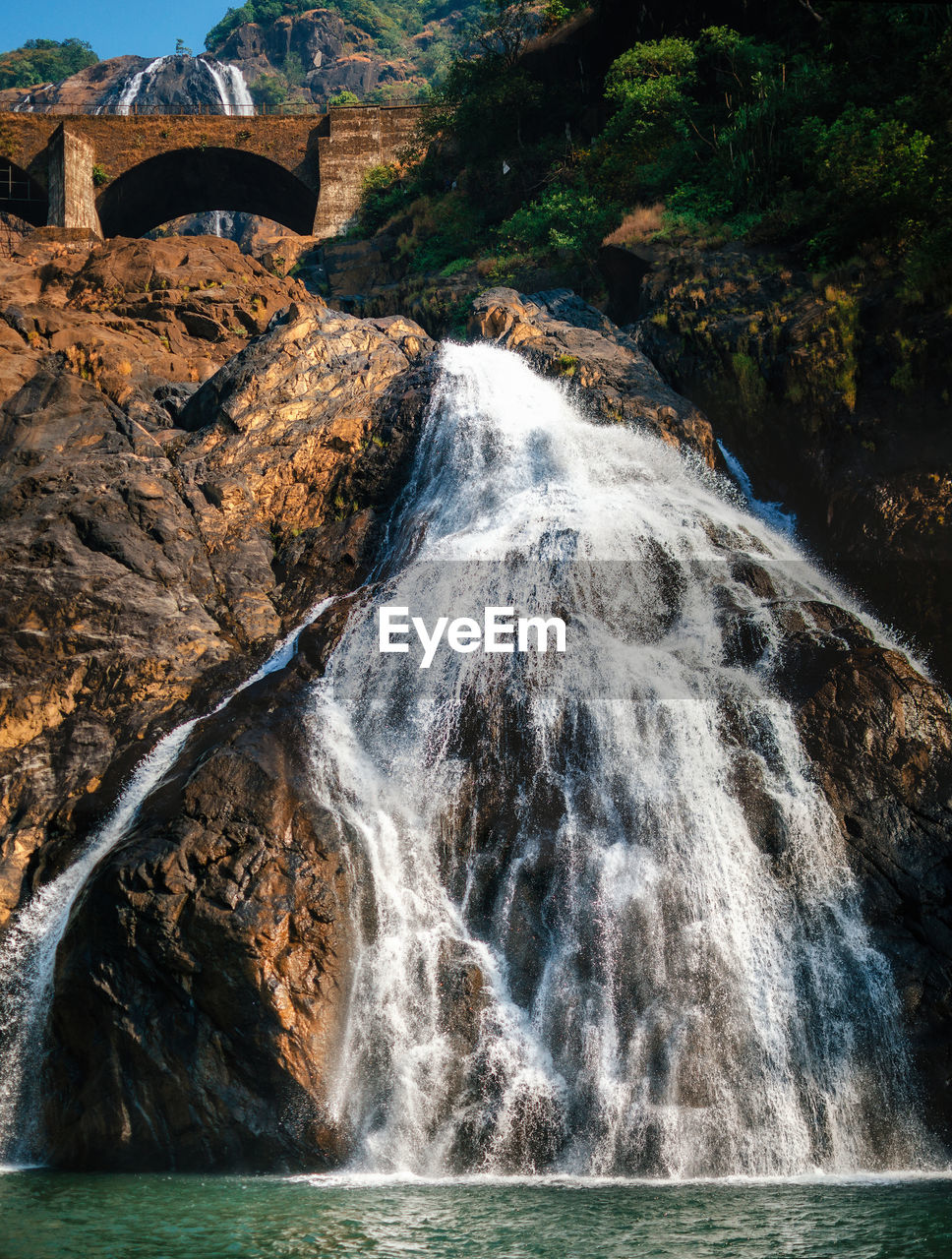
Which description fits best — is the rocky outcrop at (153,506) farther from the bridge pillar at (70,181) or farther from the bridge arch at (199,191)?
the bridge arch at (199,191)

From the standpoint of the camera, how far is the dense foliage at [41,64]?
98375 mm

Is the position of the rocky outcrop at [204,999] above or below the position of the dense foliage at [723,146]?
below

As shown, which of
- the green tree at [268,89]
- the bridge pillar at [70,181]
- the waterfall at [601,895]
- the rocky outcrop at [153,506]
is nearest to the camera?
the waterfall at [601,895]

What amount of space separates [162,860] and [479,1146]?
15.1 ft

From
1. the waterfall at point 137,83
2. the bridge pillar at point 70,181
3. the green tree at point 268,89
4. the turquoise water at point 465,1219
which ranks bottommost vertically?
the turquoise water at point 465,1219

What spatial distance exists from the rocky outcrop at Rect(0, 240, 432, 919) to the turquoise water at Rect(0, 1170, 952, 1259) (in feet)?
17.1

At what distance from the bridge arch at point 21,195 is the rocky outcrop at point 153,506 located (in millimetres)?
14196

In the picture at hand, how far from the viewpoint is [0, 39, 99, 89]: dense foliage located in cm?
9838

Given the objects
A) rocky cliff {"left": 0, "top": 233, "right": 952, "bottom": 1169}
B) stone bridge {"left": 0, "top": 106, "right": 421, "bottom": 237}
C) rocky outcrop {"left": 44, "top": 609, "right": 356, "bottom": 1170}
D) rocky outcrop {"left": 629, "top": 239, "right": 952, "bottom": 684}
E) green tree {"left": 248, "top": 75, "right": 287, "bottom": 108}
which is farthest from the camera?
green tree {"left": 248, "top": 75, "right": 287, "bottom": 108}

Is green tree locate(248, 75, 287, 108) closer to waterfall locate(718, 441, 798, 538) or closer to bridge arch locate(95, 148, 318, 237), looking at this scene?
bridge arch locate(95, 148, 318, 237)

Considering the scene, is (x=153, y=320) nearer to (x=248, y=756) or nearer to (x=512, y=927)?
(x=248, y=756)

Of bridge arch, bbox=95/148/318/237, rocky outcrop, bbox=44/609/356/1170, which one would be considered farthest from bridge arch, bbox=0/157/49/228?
rocky outcrop, bbox=44/609/356/1170

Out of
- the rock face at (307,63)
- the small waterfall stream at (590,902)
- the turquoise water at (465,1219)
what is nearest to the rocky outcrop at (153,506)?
the small waterfall stream at (590,902)

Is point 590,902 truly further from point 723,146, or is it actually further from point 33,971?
point 723,146
